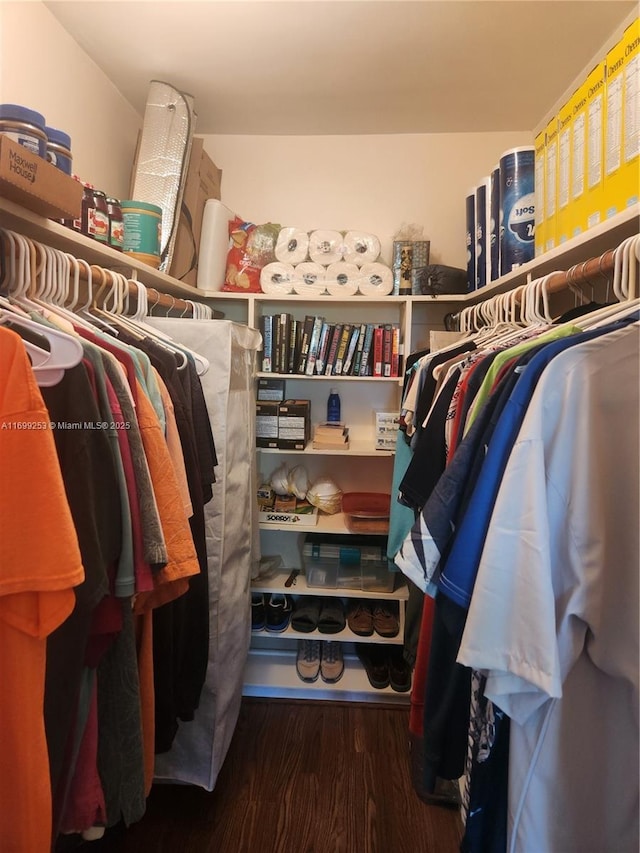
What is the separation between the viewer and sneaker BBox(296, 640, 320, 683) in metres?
1.95

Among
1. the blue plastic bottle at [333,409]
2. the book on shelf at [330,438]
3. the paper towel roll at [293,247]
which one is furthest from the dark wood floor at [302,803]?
the paper towel roll at [293,247]

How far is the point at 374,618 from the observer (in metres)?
2.03

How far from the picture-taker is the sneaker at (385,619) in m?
1.94

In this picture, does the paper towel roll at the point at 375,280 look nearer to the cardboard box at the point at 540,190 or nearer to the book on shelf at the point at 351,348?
the book on shelf at the point at 351,348

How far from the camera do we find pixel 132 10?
1.38 meters

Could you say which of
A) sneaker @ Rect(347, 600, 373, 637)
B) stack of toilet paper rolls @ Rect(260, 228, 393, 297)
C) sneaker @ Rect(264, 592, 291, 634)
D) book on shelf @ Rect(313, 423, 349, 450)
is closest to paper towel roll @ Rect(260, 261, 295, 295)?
stack of toilet paper rolls @ Rect(260, 228, 393, 297)

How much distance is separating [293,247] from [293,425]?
770 millimetres

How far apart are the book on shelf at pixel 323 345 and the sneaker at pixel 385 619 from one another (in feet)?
3.73

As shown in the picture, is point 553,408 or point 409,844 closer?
point 553,408

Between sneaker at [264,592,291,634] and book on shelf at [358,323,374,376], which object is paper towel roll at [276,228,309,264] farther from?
sneaker at [264,592,291,634]

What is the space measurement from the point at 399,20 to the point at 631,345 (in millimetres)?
1370

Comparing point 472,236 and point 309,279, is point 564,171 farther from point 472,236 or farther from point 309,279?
point 309,279

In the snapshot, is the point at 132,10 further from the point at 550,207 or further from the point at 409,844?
the point at 409,844

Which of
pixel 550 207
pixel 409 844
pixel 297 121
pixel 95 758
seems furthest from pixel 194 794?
pixel 297 121
